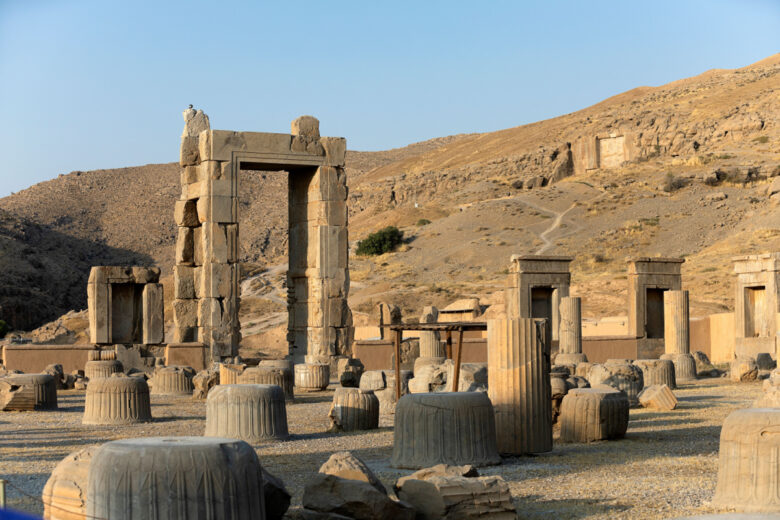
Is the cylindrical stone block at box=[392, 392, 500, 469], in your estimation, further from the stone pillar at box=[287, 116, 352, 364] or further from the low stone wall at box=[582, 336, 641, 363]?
the low stone wall at box=[582, 336, 641, 363]

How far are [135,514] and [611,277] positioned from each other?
41.1 m

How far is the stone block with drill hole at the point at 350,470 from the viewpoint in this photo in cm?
736

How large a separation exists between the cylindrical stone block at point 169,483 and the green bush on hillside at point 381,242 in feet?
181

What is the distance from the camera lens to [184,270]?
24438 mm

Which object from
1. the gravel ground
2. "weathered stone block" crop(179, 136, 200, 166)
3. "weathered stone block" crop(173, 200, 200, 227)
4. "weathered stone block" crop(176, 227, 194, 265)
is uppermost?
"weathered stone block" crop(179, 136, 200, 166)

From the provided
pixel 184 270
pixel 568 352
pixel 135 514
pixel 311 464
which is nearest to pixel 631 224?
pixel 568 352

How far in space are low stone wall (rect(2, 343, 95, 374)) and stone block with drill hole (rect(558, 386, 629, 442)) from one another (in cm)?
1532

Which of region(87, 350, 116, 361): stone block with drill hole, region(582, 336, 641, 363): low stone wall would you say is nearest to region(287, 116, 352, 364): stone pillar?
region(87, 350, 116, 361): stone block with drill hole

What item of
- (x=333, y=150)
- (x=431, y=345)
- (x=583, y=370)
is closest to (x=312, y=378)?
(x=431, y=345)

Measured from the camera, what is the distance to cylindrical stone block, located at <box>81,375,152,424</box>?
14648 mm

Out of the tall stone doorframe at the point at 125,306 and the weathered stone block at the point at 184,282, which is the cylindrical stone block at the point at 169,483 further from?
the tall stone doorframe at the point at 125,306

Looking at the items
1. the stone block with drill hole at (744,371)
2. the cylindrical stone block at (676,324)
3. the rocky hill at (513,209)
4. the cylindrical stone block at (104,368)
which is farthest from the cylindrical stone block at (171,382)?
the rocky hill at (513,209)

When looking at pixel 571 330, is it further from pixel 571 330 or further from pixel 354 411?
pixel 354 411

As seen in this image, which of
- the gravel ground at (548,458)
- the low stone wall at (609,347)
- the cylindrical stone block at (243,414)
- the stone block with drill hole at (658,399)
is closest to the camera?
the gravel ground at (548,458)
